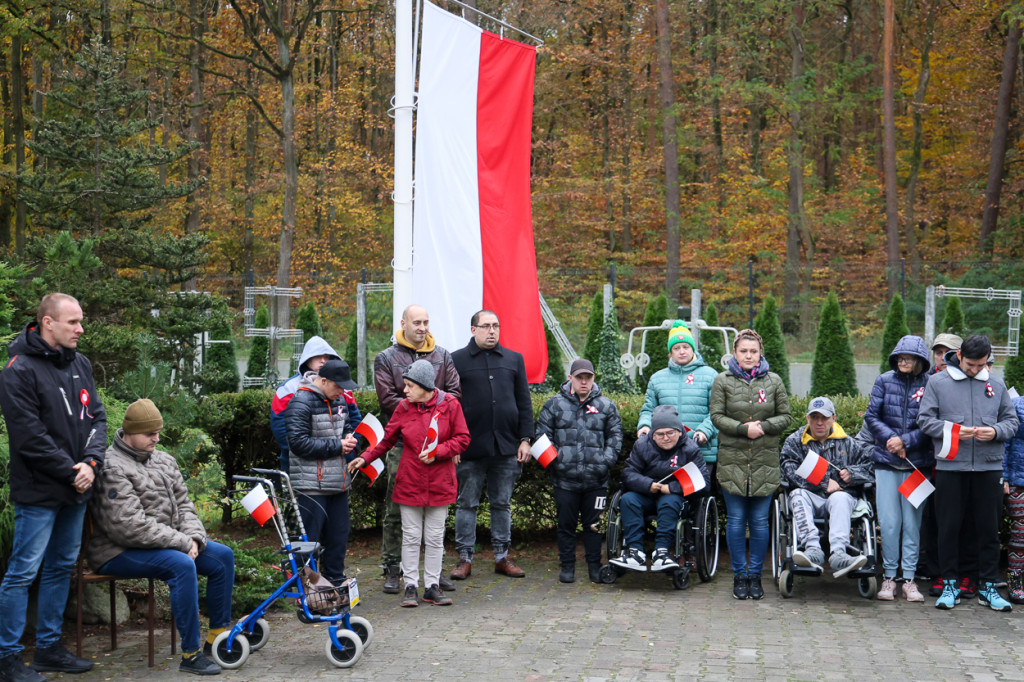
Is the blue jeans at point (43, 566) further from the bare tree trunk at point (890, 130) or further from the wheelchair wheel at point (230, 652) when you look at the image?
the bare tree trunk at point (890, 130)

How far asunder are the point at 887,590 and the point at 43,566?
491cm

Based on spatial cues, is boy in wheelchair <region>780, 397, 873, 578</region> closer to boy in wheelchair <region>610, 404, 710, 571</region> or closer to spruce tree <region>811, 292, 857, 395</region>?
boy in wheelchair <region>610, 404, 710, 571</region>

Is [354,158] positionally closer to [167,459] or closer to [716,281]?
[716,281]

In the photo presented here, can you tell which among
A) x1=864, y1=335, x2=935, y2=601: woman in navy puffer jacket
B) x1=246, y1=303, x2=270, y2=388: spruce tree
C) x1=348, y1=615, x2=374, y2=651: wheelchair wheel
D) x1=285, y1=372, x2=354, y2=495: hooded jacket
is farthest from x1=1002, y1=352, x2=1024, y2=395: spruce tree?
x1=348, y1=615, x2=374, y2=651: wheelchair wheel

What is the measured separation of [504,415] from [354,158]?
2509 centimetres

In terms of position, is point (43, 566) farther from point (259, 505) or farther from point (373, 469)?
point (373, 469)

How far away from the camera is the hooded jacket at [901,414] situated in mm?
6766

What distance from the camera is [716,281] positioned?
23.7 m

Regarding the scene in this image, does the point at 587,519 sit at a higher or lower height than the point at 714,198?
lower

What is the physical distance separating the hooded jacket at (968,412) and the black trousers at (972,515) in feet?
0.31

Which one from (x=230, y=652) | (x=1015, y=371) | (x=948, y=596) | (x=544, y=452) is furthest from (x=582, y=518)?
(x=1015, y=371)

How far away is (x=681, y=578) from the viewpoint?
6844 mm

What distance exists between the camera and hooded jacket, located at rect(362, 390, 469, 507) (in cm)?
638

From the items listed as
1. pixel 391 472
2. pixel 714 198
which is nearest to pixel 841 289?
pixel 714 198
